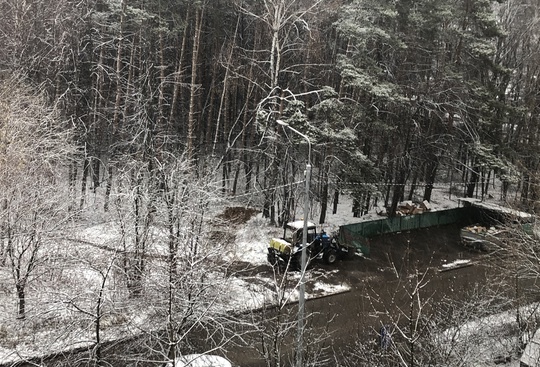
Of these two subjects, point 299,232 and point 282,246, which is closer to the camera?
point 282,246

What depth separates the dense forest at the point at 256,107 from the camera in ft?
54.4

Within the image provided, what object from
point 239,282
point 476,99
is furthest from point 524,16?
point 239,282

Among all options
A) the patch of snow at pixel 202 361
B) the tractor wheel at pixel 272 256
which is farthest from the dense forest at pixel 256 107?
the tractor wheel at pixel 272 256

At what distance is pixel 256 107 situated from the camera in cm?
2683

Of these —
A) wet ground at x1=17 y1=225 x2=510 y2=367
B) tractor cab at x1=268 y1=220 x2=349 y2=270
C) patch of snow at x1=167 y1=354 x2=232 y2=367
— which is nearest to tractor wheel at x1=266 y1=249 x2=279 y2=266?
tractor cab at x1=268 y1=220 x2=349 y2=270

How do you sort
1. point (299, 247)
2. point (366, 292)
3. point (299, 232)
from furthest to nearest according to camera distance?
point (299, 232) < point (299, 247) < point (366, 292)

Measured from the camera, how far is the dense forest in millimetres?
16578

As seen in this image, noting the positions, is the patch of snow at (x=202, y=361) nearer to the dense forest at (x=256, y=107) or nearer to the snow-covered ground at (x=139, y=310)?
the snow-covered ground at (x=139, y=310)

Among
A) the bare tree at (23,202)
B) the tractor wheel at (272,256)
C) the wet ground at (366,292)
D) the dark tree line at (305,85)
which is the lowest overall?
the wet ground at (366,292)

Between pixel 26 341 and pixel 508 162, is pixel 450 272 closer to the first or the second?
pixel 508 162

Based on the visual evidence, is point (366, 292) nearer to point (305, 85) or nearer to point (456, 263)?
point (456, 263)

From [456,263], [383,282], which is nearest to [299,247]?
[383,282]

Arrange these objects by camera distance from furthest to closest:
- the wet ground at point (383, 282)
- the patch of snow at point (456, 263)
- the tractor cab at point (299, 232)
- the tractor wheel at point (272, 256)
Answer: the patch of snow at point (456, 263), the tractor cab at point (299, 232), the tractor wheel at point (272, 256), the wet ground at point (383, 282)

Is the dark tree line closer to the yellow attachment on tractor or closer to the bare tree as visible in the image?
the bare tree
